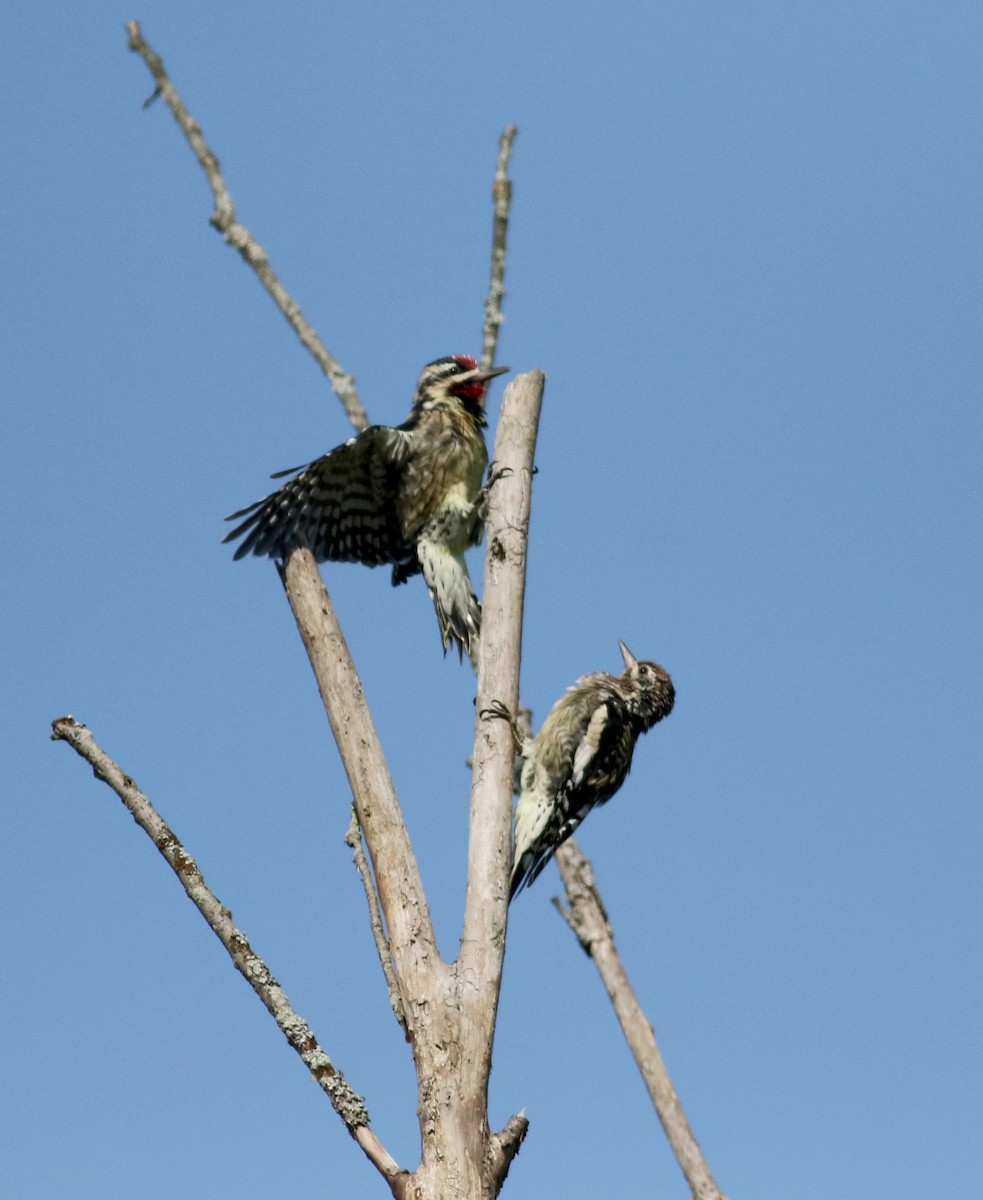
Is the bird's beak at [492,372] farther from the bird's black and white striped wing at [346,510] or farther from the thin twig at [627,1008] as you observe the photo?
the thin twig at [627,1008]

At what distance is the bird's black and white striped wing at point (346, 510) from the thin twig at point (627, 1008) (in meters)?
1.59

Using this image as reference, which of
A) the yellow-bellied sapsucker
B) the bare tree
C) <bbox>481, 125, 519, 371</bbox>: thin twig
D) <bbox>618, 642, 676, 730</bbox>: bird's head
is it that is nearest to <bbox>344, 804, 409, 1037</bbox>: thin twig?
the bare tree

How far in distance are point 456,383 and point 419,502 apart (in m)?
0.74

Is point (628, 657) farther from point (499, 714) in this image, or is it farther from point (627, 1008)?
point (499, 714)

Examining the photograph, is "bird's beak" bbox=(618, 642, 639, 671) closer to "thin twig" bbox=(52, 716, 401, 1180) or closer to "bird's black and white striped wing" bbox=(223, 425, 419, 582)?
"bird's black and white striped wing" bbox=(223, 425, 419, 582)

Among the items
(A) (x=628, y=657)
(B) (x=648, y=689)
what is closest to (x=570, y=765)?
(B) (x=648, y=689)

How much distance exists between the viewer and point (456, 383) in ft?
21.6

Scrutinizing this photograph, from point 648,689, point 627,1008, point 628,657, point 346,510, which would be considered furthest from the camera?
point 628,657

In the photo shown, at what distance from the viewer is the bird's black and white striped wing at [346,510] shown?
527 cm

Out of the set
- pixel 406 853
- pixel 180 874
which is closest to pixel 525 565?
pixel 406 853

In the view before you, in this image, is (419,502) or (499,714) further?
(419,502)

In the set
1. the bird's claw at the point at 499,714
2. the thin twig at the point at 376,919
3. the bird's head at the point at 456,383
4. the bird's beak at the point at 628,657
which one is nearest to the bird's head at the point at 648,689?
the bird's beak at the point at 628,657

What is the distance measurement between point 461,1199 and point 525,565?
6.47 ft

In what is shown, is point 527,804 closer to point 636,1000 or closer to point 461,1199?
point 636,1000
